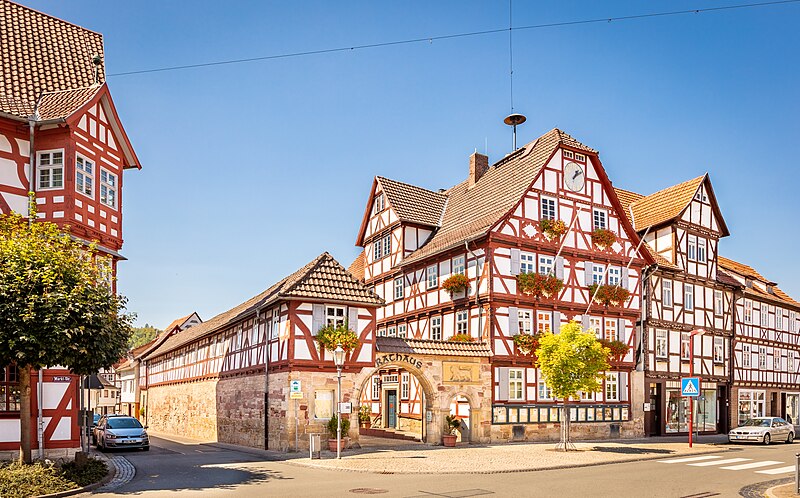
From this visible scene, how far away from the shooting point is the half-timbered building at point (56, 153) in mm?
23172

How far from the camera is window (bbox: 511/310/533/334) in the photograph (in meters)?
35.8

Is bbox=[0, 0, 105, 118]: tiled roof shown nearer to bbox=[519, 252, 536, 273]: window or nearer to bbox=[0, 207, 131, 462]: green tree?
bbox=[0, 207, 131, 462]: green tree

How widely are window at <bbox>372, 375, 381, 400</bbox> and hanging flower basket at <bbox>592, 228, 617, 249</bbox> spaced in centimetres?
1391

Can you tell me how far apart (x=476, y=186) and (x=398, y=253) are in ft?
18.8

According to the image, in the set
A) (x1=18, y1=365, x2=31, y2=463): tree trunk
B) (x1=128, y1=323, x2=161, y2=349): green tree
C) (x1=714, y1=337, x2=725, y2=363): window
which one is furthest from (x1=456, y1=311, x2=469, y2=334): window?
(x1=128, y1=323, x2=161, y2=349): green tree

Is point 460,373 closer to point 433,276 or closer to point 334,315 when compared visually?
point 334,315

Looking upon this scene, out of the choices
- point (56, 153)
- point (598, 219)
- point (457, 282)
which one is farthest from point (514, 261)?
point (56, 153)

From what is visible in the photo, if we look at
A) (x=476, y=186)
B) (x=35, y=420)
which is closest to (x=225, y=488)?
(x=35, y=420)

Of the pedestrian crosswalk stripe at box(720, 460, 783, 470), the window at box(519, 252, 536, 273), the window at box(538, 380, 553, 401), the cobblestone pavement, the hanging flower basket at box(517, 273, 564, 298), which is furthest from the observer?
the window at box(519, 252, 536, 273)

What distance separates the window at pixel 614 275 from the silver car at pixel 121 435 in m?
23.0

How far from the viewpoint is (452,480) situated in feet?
66.5

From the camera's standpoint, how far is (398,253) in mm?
41969

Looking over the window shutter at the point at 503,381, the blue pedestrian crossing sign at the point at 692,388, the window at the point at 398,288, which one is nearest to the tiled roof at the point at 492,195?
the window at the point at 398,288

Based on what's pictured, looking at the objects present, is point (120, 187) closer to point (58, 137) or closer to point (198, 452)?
point (58, 137)
